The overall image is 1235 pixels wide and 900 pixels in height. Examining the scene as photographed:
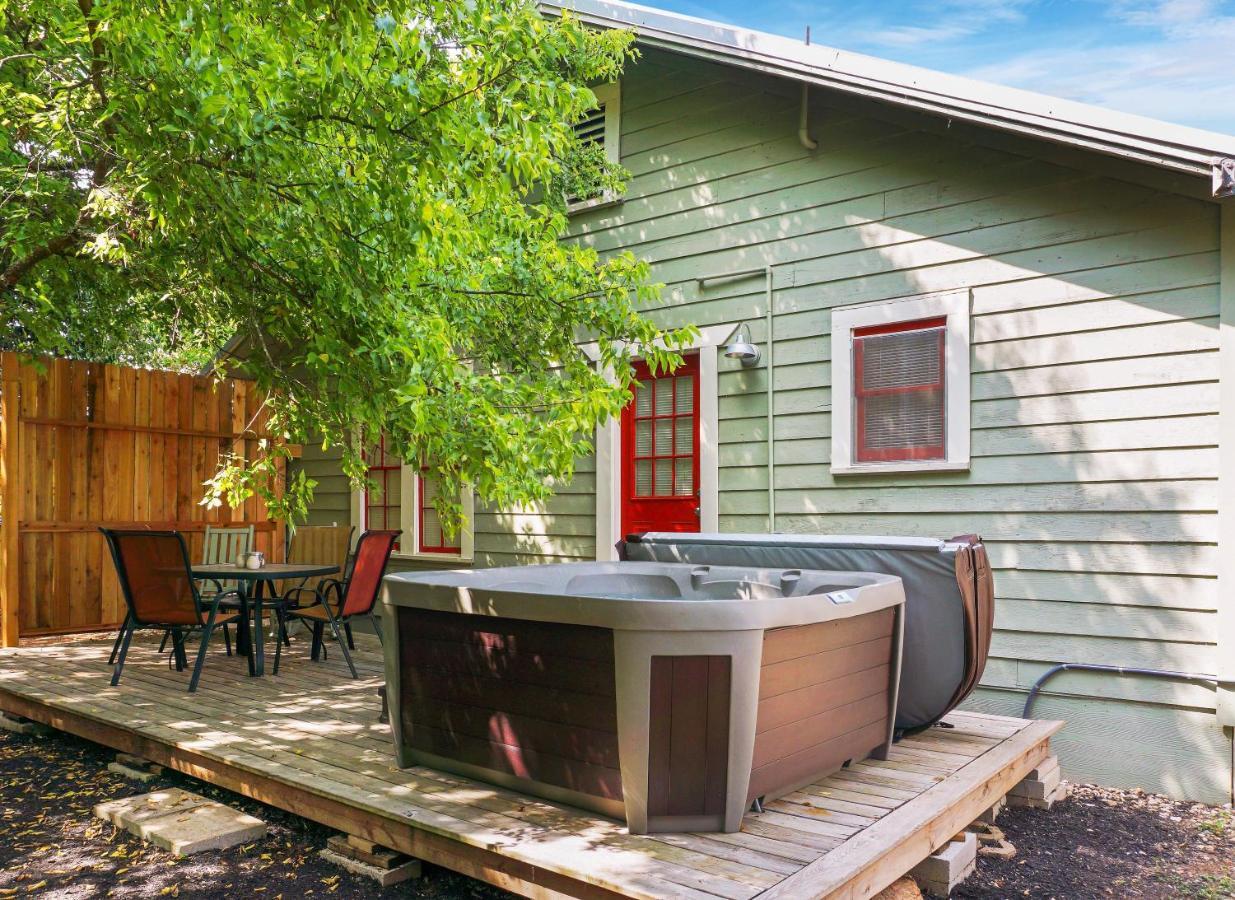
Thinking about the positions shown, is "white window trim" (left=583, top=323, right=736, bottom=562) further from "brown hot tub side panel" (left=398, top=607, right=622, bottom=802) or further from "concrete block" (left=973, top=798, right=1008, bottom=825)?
"brown hot tub side panel" (left=398, top=607, right=622, bottom=802)

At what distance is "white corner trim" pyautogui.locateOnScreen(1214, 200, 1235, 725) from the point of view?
389 centimetres

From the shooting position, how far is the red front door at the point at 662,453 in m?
5.80

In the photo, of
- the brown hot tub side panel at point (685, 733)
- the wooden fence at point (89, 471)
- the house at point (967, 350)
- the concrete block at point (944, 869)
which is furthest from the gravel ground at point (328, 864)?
the wooden fence at point (89, 471)

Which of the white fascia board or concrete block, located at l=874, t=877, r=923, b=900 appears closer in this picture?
concrete block, located at l=874, t=877, r=923, b=900

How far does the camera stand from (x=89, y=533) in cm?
686

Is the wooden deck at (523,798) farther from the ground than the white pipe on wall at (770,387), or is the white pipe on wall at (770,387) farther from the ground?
the white pipe on wall at (770,387)

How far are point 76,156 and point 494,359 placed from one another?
2.32m

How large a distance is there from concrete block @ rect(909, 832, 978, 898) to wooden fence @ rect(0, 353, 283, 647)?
527cm

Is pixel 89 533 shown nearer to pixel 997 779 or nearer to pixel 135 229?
pixel 135 229

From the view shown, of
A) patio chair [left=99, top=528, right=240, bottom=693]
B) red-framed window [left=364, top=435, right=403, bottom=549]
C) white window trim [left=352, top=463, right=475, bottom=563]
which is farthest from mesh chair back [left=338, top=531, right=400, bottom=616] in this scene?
red-framed window [left=364, top=435, right=403, bottom=549]

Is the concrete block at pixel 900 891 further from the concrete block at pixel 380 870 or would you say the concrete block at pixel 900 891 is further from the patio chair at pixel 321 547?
the patio chair at pixel 321 547

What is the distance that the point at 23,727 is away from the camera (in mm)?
4945

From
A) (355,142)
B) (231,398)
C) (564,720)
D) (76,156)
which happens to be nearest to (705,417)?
(355,142)

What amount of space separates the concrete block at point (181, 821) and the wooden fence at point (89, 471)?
310 cm
